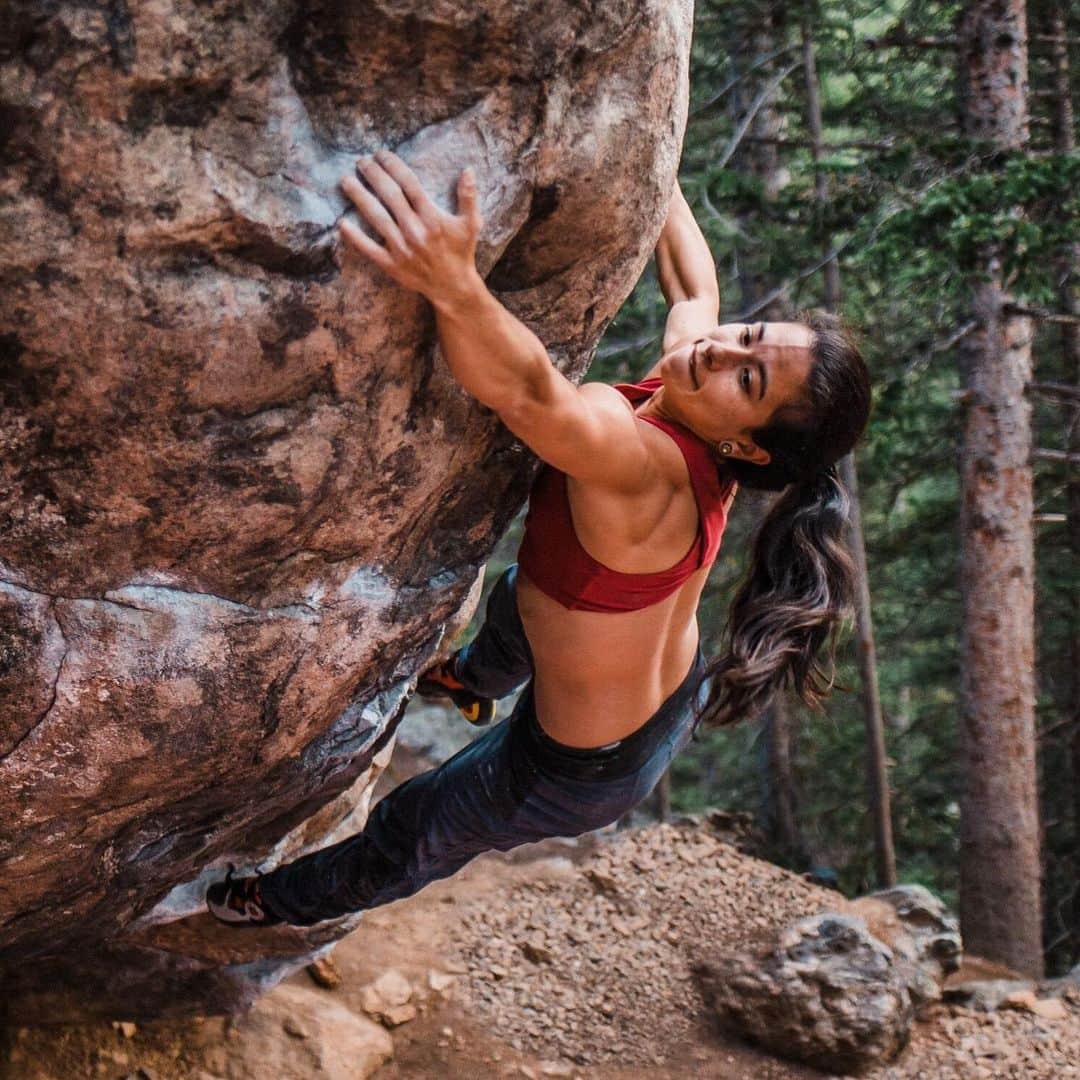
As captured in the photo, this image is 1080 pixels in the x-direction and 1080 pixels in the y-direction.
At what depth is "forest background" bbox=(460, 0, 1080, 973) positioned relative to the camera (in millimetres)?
7617

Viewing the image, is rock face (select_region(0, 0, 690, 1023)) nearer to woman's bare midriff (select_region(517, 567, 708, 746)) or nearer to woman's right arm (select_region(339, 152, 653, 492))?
woman's right arm (select_region(339, 152, 653, 492))

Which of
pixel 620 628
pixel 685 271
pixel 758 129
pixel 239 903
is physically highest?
pixel 758 129

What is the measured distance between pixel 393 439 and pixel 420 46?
2.95ft

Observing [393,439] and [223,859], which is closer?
[393,439]

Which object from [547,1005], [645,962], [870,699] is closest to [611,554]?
[547,1005]

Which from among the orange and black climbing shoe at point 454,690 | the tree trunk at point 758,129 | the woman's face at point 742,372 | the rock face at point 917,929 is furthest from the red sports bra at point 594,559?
the tree trunk at point 758,129

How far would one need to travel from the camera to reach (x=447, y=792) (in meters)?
4.05

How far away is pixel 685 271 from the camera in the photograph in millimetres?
3779

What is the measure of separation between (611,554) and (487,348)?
837mm

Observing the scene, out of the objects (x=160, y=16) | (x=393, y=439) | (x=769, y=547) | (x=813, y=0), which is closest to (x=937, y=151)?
(x=813, y=0)

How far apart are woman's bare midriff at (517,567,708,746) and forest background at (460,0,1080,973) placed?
168 inches

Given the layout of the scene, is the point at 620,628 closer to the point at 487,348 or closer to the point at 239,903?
the point at 487,348

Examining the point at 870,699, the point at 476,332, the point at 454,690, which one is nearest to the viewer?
the point at 476,332

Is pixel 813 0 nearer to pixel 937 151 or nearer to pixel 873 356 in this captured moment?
pixel 937 151
